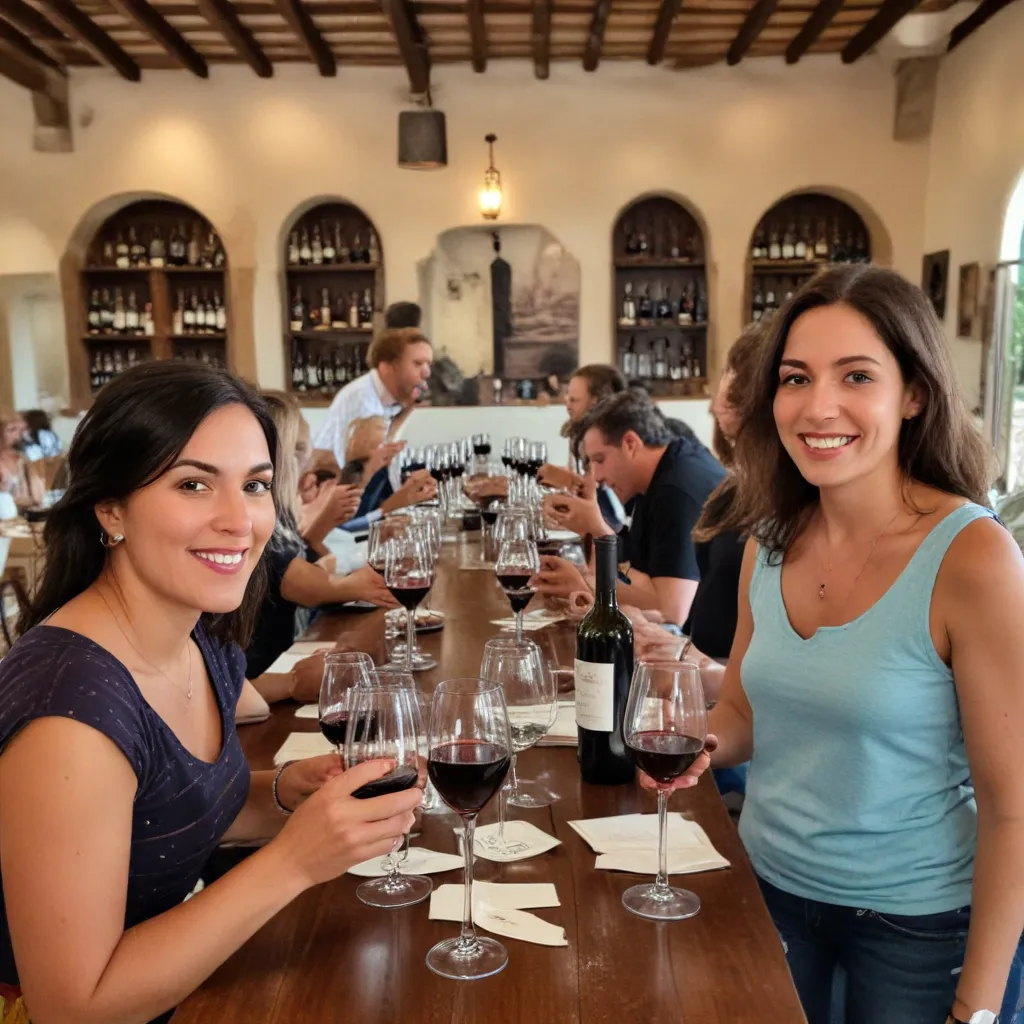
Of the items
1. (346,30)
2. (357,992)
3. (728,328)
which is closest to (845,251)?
(728,328)

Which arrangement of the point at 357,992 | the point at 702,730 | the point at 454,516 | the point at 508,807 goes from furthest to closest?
the point at 454,516 → the point at 508,807 → the point at 702,730 → the point at 357,992

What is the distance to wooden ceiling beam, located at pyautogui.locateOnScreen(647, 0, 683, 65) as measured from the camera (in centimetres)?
576

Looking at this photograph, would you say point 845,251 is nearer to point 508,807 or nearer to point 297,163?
point 297,163

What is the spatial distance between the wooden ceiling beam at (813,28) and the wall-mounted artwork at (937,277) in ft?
5.34

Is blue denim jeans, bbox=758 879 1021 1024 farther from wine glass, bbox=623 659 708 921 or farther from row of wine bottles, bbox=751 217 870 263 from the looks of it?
row of wine bottles, bbox=751 217 870 263

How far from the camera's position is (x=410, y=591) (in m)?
1.99

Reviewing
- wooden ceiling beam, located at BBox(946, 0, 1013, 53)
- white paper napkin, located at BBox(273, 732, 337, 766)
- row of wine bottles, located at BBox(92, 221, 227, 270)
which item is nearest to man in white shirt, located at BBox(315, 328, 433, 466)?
row of wine bottles, located at BBox(92, 221, 227, 270)

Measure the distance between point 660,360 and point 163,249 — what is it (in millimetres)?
3896

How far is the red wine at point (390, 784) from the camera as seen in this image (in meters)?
1.03

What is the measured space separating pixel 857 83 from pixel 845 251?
1.15 meters

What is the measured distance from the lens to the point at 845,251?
739 centimetres

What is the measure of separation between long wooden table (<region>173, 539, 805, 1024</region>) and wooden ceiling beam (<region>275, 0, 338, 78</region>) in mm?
5699

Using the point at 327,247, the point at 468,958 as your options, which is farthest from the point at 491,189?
the point at 468,958

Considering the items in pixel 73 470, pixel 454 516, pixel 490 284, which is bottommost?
pixel 454 516
